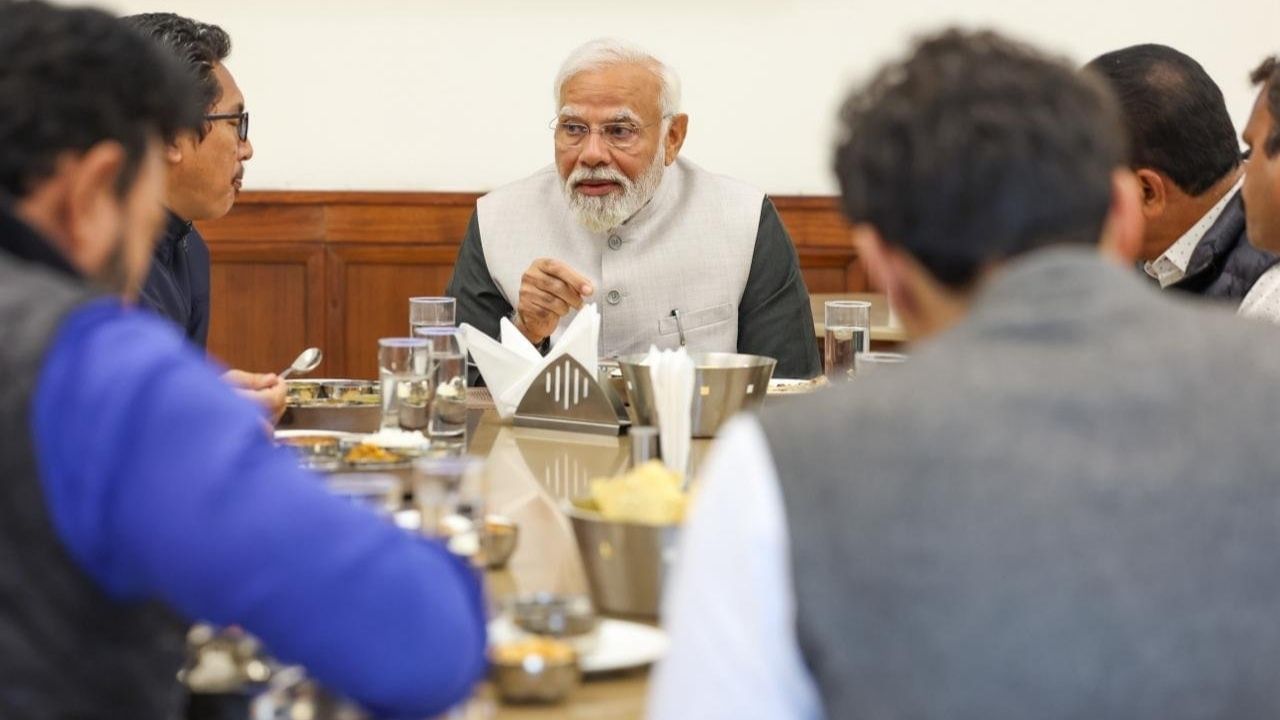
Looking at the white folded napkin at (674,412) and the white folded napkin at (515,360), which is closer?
the white folded napkin at (674,412)

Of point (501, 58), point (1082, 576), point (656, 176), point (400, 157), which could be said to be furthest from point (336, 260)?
point (1082, 576)

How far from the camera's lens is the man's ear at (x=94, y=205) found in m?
1.14

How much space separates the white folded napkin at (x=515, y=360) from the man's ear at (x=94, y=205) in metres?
1.55

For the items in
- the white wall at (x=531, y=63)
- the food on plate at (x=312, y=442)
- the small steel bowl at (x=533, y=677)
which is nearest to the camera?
the small steel bowl at (x=533, y=677)

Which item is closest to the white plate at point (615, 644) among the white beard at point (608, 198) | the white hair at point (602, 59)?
the white beard at point (608, 198)

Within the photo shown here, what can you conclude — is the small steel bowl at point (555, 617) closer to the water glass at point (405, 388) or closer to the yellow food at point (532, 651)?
the yellow food at point (532, 651)

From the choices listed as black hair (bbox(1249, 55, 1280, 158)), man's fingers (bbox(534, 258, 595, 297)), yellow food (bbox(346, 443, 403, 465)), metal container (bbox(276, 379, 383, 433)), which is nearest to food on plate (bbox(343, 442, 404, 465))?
yellow food (bbox(346, 443, 403, 465))

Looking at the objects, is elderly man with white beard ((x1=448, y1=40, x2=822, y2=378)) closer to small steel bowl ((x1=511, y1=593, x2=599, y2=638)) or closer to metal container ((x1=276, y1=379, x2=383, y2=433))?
metal container ((x1=276, y1=379, x2=383, y2=433))

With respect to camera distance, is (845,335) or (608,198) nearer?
(845,335)

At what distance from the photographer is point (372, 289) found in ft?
16.9

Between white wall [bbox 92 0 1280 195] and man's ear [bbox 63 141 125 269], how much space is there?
12.8 ft

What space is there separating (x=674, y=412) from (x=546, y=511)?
0.81ft

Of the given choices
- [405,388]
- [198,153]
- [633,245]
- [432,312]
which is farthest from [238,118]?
[405,388]

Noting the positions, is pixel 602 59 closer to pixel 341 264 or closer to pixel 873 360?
pixel 873 360
